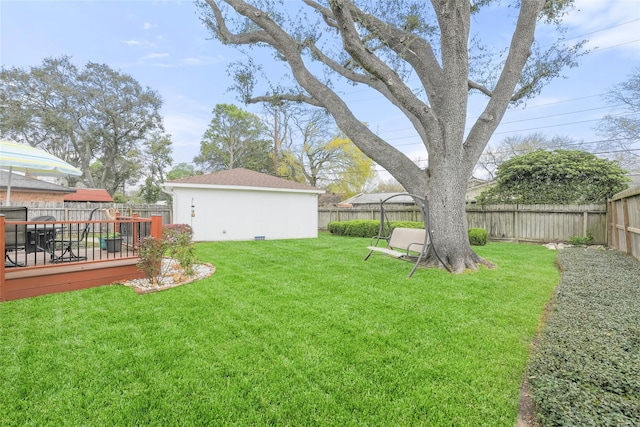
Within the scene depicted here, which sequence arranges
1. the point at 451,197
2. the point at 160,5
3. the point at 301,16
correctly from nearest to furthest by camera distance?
the point at 451,197 < the point at 301,16 < the point at 160,5

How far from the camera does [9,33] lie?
13.1 metres

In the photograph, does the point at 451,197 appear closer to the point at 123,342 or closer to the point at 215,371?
the point at 215,371

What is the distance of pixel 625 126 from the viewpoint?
18.2m

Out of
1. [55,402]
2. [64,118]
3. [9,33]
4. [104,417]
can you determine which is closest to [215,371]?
[104,417]

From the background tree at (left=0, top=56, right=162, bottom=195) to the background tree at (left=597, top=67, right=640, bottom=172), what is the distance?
110ft

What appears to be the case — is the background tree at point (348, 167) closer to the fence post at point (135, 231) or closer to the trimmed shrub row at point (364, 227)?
the trimmed shrub row at point (364, 227)

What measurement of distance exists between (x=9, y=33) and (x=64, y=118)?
11.6 m

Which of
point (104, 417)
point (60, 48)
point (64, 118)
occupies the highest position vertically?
point (60, 48)

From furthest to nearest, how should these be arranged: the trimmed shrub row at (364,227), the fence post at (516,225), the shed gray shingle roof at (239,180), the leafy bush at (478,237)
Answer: the trimmed shrub row at (364,227), the shed gray shingle roof at (239,180), the fence post at (516,225), the leafy bush at (478,237)

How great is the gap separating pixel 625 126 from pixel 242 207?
2344 centimetres

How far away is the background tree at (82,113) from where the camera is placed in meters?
21.9

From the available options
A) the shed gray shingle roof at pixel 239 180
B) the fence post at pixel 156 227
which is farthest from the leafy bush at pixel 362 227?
the fence post at pixel 156 227

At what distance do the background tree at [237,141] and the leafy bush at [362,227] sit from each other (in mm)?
18492

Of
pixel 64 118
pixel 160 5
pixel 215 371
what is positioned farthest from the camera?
pixel 64 118
